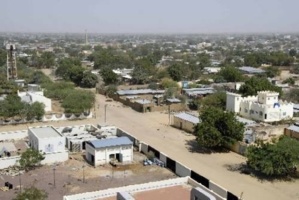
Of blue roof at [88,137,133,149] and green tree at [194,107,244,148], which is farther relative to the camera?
green tree at [194,107,244,148]

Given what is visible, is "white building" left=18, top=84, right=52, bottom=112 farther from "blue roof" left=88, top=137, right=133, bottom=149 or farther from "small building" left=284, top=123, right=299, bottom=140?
"small building" left=284, top=123, right=299, bottom=140

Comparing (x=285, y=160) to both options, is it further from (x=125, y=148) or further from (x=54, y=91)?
(x=54, y=91)

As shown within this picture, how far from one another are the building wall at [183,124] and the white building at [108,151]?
9.85m

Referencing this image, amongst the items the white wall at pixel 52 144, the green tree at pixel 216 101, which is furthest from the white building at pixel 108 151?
the green tree at pixel 216 101

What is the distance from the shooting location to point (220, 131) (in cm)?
3119

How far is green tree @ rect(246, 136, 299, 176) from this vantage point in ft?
82.9

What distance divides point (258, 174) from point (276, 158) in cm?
Result: 213

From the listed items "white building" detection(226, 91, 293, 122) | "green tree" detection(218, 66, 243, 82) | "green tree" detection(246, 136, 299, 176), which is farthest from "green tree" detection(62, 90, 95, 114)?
"green tree" detection(218, 66, 243, 82)

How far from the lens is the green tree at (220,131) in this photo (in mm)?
30812

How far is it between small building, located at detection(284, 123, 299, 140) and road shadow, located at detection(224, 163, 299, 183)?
843 centimetres

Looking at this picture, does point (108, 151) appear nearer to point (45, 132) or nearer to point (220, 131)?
point (45, 132)

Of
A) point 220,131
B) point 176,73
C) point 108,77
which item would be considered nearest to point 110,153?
point 220,131

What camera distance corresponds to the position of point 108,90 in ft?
187

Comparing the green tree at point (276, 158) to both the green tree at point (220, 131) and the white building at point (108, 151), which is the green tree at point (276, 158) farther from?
the white building at point (108, 151)
